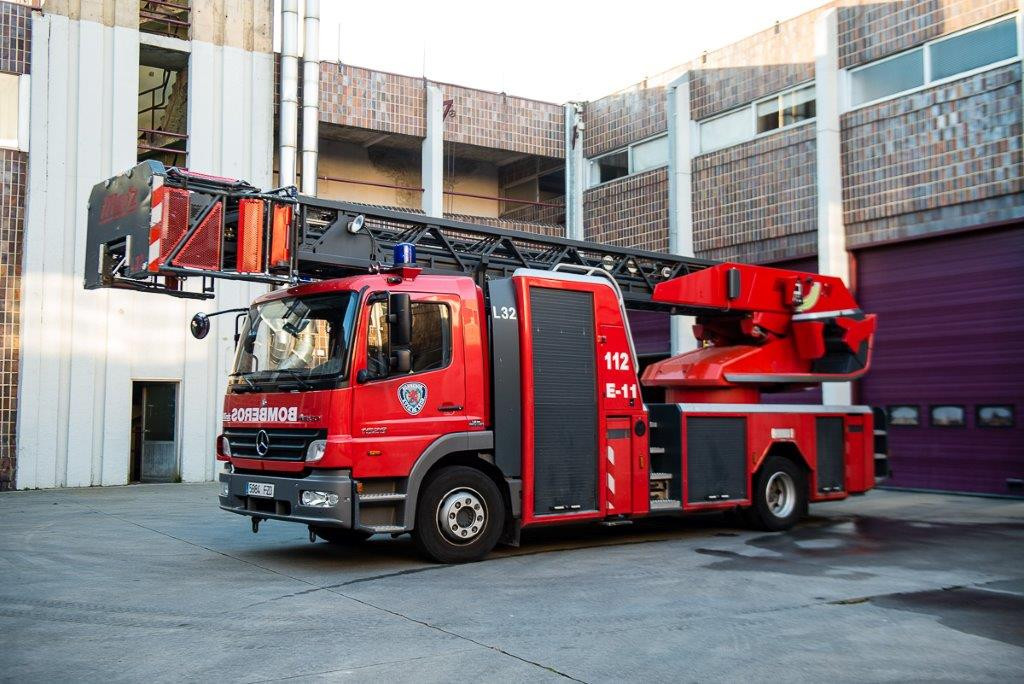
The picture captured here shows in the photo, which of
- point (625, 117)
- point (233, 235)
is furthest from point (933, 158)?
point (233, 235)

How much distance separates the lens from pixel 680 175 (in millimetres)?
20359

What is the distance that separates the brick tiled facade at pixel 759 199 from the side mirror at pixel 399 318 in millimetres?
11337

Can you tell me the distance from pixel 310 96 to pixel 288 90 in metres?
0.46

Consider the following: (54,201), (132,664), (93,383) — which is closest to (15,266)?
(54,201)

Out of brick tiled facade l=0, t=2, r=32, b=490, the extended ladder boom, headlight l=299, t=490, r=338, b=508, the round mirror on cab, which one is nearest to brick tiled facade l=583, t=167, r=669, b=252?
the extended ladder boom

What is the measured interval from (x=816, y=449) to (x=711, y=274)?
260 cm

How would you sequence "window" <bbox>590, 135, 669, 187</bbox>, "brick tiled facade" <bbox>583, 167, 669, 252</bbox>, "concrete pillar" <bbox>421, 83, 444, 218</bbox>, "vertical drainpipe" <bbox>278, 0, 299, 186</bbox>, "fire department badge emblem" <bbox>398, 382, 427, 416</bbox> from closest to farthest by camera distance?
"fire department badge emblem" <bbox>398, 382, 427, 416</bbox> → "vertical drainpipe" <bbox>278, 0, 299, 186</bbox> → "brick tiled facade" <bbox>583, 167, 669, 252</bbox> → "window" <bbox>590, 135, 669, 187</bbox> → "concrete pillar" <bbox>421, 83, 444, 218</bbox>

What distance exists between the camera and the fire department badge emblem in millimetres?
8688

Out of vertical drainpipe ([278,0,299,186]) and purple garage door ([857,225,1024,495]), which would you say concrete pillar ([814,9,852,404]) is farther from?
vertical drainpipe ([278,0,299,186])

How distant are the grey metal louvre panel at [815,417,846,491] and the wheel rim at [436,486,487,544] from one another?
520 centimetres

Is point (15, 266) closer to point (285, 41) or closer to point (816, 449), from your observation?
point (285, 41)

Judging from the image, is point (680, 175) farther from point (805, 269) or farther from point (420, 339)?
point (420, 339)

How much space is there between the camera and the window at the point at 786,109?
1802 centimetres

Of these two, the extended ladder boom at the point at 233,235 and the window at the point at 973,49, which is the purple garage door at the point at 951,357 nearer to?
the window at the point at 973,49
